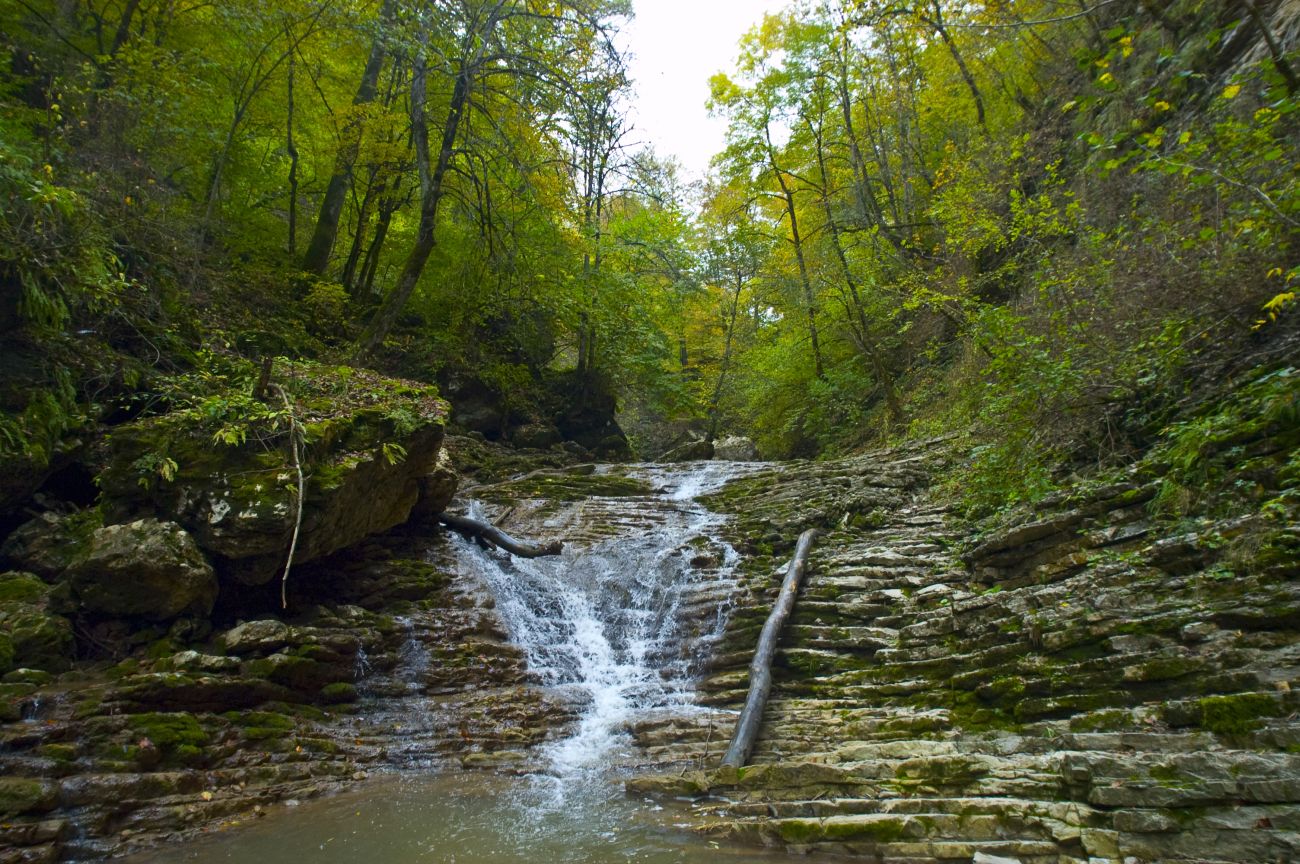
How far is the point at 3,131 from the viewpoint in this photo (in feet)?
20.6

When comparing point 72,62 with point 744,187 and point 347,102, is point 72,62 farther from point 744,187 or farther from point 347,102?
point 744,187

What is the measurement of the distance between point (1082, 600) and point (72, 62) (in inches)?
555

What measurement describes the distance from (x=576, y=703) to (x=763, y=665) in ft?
6.83

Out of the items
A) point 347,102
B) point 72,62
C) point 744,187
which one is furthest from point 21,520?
point 744,187

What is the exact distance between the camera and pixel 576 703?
272 inches

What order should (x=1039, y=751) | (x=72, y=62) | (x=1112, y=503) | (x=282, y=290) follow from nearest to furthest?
1. (x=1039, y=751)
2. (x=1112, y=503)
3. (x=72, y=62)
4. (x=282, y=290)

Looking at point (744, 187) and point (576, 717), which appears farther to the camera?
point (744, 187)

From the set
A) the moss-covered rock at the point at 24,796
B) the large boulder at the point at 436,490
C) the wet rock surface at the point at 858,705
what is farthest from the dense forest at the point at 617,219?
the moss-covered rock at the point at 24,796

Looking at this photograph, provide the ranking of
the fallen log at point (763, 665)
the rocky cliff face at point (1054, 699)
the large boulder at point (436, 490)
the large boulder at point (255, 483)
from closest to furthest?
the rocky cliff face at point (1054, 699)
the fallen log at point (763, 665)
the large boulder at point (255, 483)
the large boulder at point (436, 490)

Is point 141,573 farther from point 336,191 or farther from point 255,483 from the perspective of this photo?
point 336,191

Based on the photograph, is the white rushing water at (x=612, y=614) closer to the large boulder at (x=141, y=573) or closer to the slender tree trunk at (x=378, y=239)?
the large boulder at (x=141, y=573)

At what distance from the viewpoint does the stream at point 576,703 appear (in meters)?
4.10

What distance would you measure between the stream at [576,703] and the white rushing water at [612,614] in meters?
0.02

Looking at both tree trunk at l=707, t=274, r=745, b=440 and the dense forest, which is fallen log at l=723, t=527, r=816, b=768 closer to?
the dense forest
